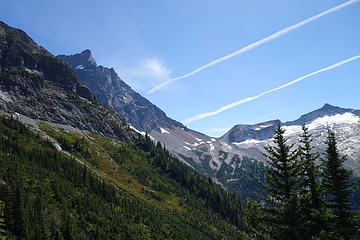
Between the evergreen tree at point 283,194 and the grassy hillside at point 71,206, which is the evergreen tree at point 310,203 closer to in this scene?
the evergreen tree at point 283,194

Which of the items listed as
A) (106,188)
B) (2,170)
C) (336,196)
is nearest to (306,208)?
(336,196)

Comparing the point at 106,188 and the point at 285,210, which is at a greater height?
the point at 285,210

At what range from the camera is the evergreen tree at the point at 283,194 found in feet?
76.2

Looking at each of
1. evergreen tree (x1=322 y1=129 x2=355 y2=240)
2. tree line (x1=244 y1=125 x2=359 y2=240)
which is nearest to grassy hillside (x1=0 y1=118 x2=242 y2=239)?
tree line (x1=244 y1=125 x2=359 y2=240)

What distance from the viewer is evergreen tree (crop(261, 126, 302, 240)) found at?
23.2 meters

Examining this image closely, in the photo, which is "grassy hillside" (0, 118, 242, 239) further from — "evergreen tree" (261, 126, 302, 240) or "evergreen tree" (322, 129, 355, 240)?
"evergreen tree" (322, 129, 355, 240)

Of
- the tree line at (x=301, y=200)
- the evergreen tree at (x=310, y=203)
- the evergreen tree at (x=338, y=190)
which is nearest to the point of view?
the tree line at (x=301, y=200)

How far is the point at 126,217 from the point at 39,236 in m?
54.6

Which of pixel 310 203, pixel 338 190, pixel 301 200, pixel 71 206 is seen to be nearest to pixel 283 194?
pixel 301 200

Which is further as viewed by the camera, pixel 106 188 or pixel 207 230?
pixel 207 230

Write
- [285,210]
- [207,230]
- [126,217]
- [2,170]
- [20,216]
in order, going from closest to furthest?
1. [285,210]
2. [20,216]
3. [2,170]
4. [126,217]
5. [207,230]

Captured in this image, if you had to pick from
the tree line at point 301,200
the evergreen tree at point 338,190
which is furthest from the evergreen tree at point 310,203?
the evergreen tree at point 338,190

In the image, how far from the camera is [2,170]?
94.1 meters

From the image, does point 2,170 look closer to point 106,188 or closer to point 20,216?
point 20,216
